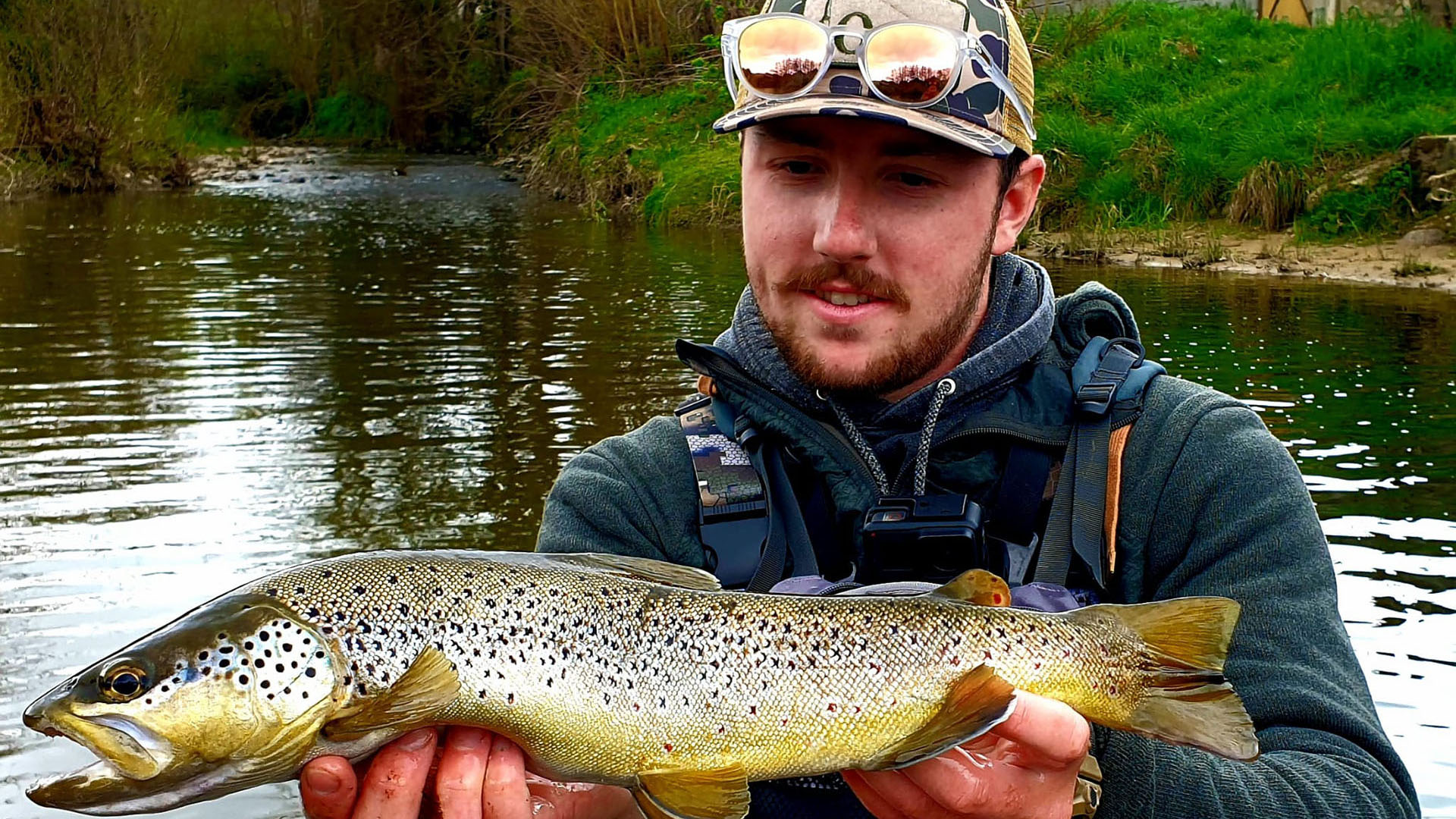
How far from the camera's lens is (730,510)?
2.94 meters

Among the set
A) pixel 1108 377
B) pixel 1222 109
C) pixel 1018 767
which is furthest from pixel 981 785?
pixel 1222 109

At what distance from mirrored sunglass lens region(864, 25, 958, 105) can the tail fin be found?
1050 mm

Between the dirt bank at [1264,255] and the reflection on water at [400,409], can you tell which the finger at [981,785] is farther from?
the dirt bank at [1264,255]

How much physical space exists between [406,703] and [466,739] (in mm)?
149

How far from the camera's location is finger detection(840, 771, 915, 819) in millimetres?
2504

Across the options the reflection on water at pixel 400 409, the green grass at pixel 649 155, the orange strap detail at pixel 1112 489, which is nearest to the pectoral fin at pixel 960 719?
the orange strap detail at pixel 1112 489

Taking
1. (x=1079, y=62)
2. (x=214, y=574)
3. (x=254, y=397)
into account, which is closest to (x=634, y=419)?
(x=254, y=397)

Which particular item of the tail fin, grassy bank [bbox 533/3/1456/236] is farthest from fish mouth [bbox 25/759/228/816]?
grassy bank [bbox 533/3/1456/236]

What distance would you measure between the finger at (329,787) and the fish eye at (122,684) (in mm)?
282

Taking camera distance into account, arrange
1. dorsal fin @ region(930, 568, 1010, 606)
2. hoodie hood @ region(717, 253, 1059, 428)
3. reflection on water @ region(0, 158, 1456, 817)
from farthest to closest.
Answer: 1. reflection on water @ region(0, 158, 1456, 817)
2. hoodie hood @ region(717, 253, 1059, 428)
3. dorsal fin @ region(930, 568, 1010, 606)

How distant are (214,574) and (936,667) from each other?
499 cm

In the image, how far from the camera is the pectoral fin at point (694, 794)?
2434 millimetres

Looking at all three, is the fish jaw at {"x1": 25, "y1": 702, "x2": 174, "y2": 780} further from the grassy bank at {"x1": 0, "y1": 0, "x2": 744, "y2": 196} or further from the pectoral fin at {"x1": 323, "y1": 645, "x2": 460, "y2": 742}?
the grassy bank at {"x1": 0, "y1": 0, "x2": 744, "y2": 196}

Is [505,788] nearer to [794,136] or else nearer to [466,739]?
[466,739]
